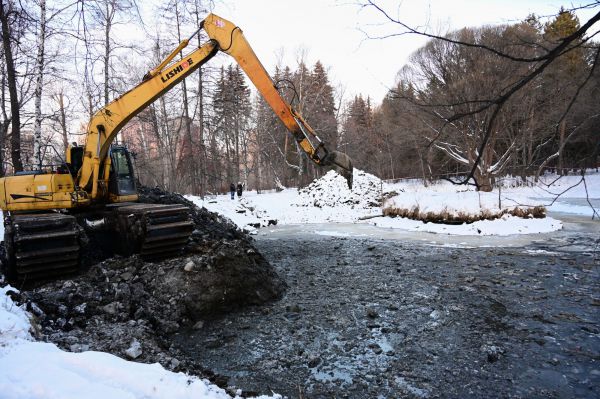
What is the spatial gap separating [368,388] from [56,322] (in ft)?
12.3

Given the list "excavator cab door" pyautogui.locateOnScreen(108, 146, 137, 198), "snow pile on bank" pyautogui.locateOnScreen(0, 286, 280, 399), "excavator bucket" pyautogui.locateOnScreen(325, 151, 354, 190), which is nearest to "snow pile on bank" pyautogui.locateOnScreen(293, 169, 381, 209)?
"excavator cab door" pyautogui.locateOnScreen(108, 146, 137, 198)

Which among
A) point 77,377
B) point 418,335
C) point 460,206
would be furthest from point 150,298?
point 460,206

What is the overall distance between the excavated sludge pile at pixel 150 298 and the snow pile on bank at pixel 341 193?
59.6ft

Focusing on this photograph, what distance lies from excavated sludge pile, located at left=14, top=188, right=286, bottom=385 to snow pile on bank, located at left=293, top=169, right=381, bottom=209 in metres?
18.2

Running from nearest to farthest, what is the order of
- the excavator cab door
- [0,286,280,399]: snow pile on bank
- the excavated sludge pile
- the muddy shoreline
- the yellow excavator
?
[0,286,280,399]: snow pile on bank, the muddy shoreline, the excavated sludge pile, the yellow excavator, the excavator cab door

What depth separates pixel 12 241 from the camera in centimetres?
575

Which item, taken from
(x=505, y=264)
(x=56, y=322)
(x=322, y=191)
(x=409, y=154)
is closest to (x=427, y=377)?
(x=56, y=322)

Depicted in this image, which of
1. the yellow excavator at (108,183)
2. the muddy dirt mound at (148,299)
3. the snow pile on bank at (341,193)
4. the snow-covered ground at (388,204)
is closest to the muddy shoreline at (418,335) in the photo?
the muddy dirt mound at (148,299)

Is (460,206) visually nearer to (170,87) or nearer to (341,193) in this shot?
(341,193)

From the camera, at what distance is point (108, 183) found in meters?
7.99

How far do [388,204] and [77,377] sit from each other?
17.2 m

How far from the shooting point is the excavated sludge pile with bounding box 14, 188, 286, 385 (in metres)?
4.26

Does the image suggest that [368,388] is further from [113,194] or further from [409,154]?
[409,154]

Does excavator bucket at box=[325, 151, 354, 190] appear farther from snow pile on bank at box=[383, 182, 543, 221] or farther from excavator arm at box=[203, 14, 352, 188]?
snow pile on bank at box=[383, 182, 543, 221]
